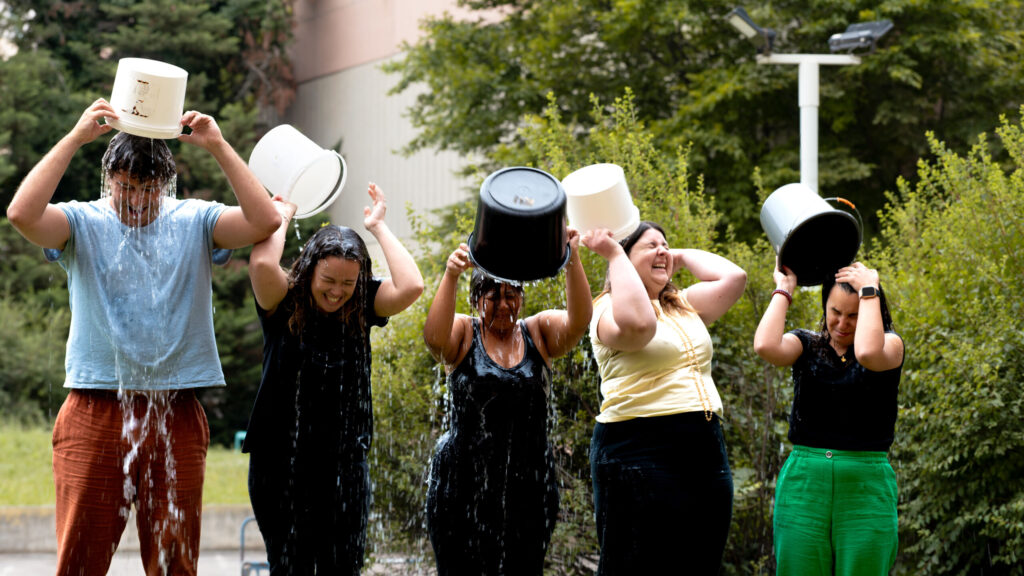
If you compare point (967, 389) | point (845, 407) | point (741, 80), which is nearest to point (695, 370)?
point (845, 407)

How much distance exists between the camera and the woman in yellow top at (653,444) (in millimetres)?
3916

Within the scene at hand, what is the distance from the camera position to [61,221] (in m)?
3.43

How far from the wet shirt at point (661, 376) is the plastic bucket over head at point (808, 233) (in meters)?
0.54

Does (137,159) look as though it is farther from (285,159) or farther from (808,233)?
(808,233)

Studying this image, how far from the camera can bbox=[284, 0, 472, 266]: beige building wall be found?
20.6 metres

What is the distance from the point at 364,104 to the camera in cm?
2302

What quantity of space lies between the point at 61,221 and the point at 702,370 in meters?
2.27

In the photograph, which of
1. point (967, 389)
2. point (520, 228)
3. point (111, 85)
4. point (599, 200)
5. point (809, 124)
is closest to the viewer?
point (520, 228)

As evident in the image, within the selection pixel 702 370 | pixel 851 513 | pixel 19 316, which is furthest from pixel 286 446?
pixel 19 316

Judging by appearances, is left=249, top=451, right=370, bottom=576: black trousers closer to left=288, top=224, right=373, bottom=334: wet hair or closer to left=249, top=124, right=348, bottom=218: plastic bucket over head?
left=288, top=224, right=373, bottom=334: wet hair

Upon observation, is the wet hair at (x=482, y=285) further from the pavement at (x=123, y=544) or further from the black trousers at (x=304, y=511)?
the pavement at (x=123, y=544)

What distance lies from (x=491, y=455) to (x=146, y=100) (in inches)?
64.7

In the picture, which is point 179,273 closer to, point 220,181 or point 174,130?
point 174,130

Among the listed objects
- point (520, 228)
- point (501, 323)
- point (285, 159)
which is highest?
point (285, 159)
